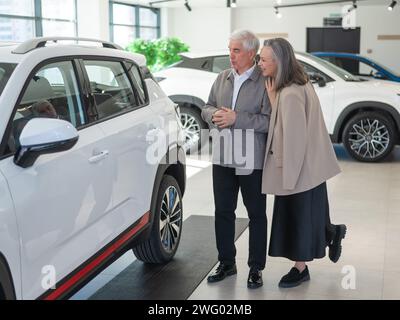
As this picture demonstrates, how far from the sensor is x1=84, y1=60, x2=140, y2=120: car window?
328 centimetres

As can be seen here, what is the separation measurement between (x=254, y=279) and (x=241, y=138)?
0.92m

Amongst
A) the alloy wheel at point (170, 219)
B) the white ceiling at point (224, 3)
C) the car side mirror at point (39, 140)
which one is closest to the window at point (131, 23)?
the white ceiling at point (224, 3)

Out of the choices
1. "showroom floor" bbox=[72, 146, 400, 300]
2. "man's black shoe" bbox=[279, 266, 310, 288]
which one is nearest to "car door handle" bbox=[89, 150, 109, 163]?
"showroom floor" bbox=[72, 146, 400, 300]

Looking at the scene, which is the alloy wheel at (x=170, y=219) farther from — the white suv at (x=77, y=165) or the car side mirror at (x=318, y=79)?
the car side mirror at (x=318, y=79)

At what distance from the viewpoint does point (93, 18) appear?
14.9 metres

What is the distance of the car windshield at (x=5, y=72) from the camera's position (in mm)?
2480

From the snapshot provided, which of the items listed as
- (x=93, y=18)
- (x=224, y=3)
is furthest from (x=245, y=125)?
(x=224, y=3)

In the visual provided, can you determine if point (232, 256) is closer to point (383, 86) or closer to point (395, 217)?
point (395, 217)

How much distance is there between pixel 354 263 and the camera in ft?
14.3

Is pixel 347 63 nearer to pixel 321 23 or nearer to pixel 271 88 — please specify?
pixel 271 88

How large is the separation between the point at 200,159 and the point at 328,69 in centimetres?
228

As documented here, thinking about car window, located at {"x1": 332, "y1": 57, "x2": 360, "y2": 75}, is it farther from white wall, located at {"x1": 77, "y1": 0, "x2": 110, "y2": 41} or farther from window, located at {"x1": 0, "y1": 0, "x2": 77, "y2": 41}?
white wall, located at {"x1": 77, "y1": 0, "x2": 110, "y2": 41}

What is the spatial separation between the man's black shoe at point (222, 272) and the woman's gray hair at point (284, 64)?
4.18ft

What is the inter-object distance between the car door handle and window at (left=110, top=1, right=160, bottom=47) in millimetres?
15332
